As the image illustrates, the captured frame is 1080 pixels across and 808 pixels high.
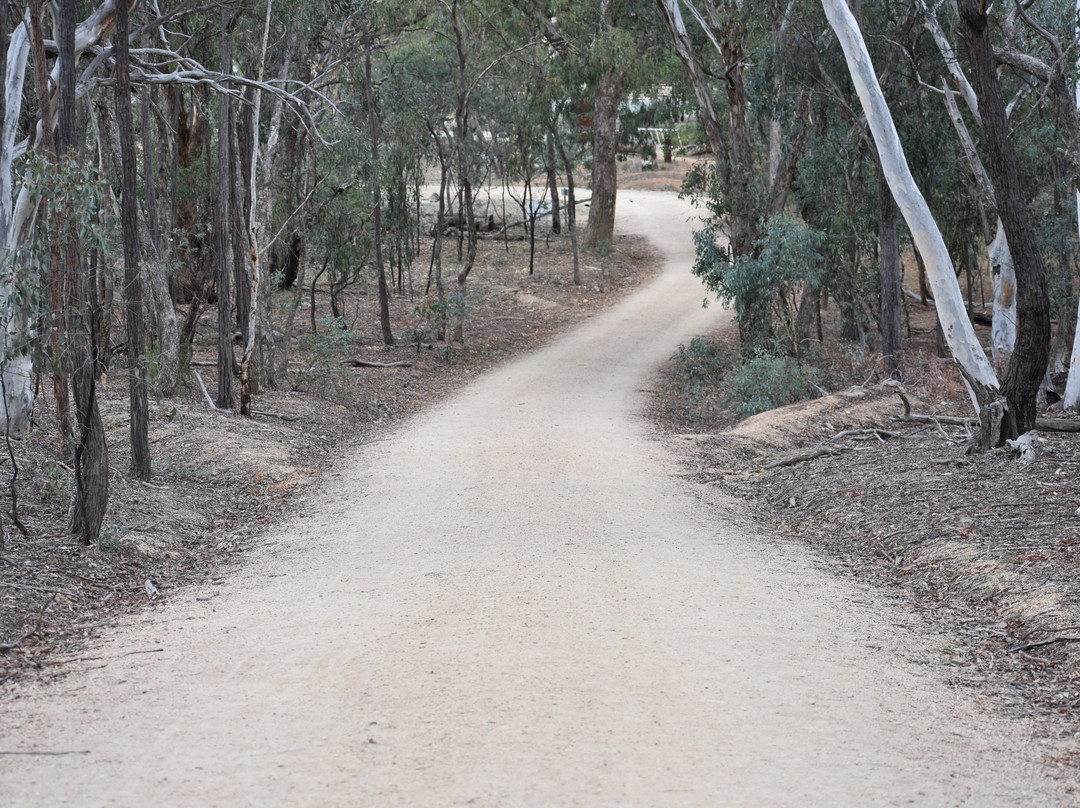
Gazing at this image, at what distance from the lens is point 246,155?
13.8 meters

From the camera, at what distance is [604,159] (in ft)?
108

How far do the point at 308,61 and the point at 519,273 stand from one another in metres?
14.8

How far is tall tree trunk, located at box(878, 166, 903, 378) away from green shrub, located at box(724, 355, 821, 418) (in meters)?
1.96

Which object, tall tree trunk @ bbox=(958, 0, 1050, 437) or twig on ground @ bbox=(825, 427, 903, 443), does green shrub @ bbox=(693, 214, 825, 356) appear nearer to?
twig on ground @ bbox=(825, 427, 903, 443)

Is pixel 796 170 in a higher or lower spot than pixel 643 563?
higher

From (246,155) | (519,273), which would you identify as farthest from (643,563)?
(519,273)

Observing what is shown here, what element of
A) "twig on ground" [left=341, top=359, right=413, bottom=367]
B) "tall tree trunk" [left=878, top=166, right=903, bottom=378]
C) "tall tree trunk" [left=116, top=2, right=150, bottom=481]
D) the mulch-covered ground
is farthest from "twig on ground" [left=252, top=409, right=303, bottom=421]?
"tall tree trunk" [left=878, top=166, right=903, bottom=378]

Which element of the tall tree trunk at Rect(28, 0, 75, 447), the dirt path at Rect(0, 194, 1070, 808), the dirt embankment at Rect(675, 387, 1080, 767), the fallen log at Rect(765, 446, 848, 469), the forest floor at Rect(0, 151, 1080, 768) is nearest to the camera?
the dirt path at Rect(0, 194, 1070, 808)

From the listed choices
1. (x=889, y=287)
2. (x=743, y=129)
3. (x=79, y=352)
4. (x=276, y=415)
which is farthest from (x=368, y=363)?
(x=79, y=352)

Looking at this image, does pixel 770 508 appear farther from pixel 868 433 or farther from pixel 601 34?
pixel 601 34

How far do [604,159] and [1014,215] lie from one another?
2462 cm

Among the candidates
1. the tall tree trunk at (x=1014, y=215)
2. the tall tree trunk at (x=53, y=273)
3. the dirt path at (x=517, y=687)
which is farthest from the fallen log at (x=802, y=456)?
the tall tree trunk at (x=53, y=273)

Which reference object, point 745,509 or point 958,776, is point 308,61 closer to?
point 745,509

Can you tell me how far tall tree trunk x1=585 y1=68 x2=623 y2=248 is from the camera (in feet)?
104
